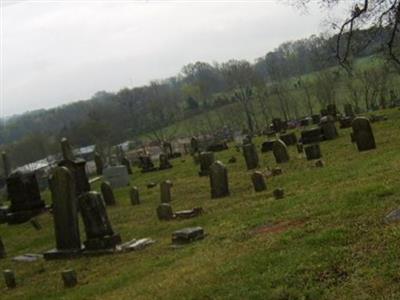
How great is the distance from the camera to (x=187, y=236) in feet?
46.0

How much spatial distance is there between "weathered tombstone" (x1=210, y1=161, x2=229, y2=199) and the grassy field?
40 centimetres

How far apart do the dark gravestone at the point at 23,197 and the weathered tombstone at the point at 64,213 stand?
1182cm

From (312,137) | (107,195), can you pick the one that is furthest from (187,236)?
(312,137)

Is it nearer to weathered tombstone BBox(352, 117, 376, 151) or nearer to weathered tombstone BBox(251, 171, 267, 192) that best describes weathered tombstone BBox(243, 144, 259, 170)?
weathered tombstone BBox(352, 117, 376, 151)

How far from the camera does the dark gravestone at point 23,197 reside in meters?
29.2

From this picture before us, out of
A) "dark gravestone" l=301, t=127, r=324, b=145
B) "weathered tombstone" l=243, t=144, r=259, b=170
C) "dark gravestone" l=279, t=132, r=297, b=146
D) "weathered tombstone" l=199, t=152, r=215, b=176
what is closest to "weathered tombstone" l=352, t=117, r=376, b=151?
"weathered tombstone" l=243, t=144, r=259, b=170

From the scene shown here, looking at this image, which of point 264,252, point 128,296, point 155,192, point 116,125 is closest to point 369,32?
point 264,252

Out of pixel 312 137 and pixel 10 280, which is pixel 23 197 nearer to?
pixel 312 137

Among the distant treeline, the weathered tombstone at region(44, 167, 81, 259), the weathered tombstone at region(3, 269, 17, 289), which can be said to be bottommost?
the weathered tombstone at region(3, 269, 17, 289)

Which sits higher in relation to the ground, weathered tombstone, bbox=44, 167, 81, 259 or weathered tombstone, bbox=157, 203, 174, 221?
weathered tombstone, bbox=44, 167, 81, 259

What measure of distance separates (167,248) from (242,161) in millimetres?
18558

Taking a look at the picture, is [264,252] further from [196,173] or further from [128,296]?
[196,173]

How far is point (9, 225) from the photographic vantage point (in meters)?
28.8

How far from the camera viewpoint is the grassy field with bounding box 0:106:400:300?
8.23 meters
